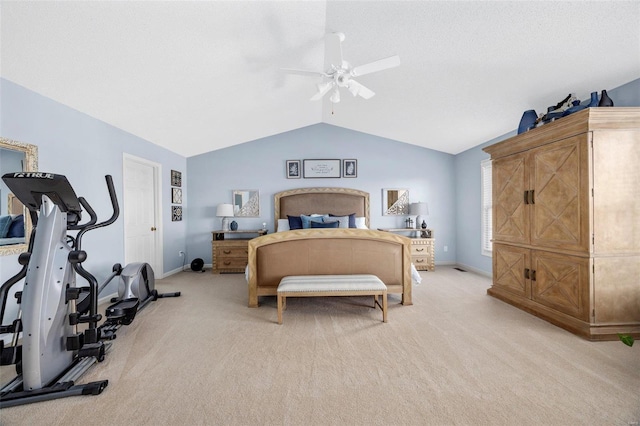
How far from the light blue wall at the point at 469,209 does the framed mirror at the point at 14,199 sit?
6.10m

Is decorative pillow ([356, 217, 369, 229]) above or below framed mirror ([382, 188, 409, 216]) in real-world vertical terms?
below

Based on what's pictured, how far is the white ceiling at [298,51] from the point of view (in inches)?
85.3

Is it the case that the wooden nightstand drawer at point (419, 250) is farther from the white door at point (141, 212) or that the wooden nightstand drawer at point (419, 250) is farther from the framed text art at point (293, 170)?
the white door at point (141, 212)

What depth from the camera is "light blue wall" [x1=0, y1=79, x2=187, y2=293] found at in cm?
256

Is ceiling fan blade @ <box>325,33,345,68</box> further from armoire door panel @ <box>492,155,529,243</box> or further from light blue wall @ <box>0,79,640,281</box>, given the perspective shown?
light blue wall @ <box>0,79,640,281</box>

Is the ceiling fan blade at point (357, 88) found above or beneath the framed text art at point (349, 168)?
above

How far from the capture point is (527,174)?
3.06 m

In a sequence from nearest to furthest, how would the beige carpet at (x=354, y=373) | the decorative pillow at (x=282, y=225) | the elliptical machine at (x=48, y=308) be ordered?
the beige carpet at (x=354, y=373)
the elliptical machine at (x=48, y=308)
the decorative pillow at (x=282, y=225)

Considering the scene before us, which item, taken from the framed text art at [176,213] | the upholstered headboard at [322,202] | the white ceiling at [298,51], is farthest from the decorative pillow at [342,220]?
the framed text art at [176,213]

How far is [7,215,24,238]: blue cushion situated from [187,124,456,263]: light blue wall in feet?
10.6

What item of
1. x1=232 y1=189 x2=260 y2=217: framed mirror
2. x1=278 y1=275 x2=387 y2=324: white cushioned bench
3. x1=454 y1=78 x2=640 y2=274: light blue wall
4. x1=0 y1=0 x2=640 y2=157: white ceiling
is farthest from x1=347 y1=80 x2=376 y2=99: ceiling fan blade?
x1=232 y1=189 x2=260 y2=217: framed mirror

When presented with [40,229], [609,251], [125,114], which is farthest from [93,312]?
[609,251]

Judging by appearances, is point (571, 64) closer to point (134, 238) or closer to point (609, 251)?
point (609, 251)

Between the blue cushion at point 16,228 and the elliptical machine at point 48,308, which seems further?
the blue cushion at point 16,228
